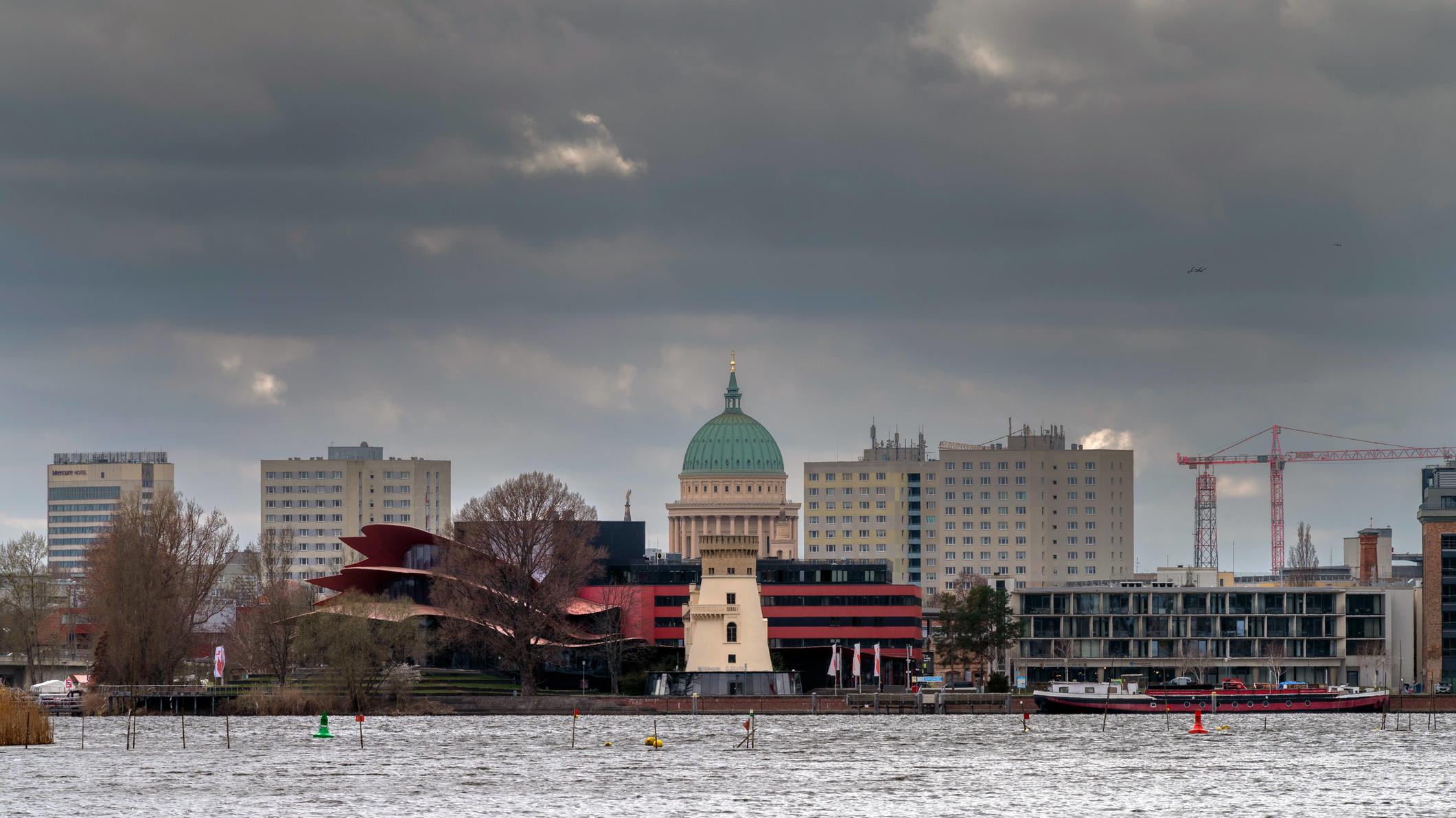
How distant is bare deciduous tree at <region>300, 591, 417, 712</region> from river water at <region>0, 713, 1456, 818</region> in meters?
6.30

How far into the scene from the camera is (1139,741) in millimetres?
128250

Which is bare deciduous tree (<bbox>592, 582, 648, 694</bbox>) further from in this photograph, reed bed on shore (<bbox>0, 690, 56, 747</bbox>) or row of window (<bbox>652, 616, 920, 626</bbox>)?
reed bed on shore (<bbox>0, 690, 56, 747</bbox>)

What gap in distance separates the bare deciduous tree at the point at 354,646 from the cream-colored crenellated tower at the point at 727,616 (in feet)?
76.4

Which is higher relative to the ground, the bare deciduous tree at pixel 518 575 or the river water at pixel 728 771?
the bare deciduous tree at pixel 518 575

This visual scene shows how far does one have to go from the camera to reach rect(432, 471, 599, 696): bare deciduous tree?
164m

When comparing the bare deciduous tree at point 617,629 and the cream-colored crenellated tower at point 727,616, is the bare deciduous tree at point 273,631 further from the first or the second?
the cream-colored crenellated tower at point 727,616

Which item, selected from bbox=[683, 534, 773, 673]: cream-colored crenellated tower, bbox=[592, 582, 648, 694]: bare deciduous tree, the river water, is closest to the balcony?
bbox=[683, 534, 773, 673]: cream-colored crenellated tower

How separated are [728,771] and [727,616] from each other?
2778 inches

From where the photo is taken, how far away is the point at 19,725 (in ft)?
380

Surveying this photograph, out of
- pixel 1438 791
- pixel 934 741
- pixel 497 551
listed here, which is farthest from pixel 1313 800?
pixel 497 551

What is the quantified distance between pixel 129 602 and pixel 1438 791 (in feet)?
293

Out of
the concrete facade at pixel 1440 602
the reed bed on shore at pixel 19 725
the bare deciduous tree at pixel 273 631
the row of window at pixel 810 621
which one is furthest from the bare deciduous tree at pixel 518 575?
the concrete facade at pixel 1440 602

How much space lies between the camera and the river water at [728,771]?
82.0m

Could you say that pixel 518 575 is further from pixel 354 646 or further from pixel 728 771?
pixel 728 771
